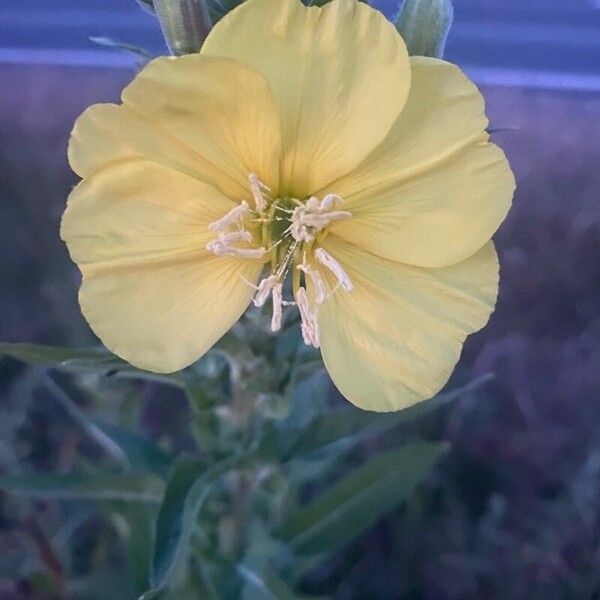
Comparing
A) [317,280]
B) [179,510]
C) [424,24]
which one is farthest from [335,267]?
[179,510]

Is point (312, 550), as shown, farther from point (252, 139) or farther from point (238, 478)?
point (252, 139)

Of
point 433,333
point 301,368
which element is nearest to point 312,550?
point 301,368

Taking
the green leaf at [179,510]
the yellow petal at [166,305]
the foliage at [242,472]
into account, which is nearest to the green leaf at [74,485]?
the foliage at [242,472]

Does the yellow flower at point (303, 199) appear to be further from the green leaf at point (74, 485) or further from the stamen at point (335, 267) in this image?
the green leaf at point (74, 485)

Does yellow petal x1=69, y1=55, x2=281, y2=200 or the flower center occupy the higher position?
yellow petal x1=69, y1=55, x2=281, y2=200

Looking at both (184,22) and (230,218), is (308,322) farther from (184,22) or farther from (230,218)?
(184,22)

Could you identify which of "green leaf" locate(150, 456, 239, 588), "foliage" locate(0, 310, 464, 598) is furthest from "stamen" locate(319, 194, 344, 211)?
"green leaf" locate(150, 456, 239, 588)

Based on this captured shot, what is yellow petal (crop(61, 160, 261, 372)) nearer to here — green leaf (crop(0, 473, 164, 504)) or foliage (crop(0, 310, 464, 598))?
foliage (crop(0, 310, 464, 598))
